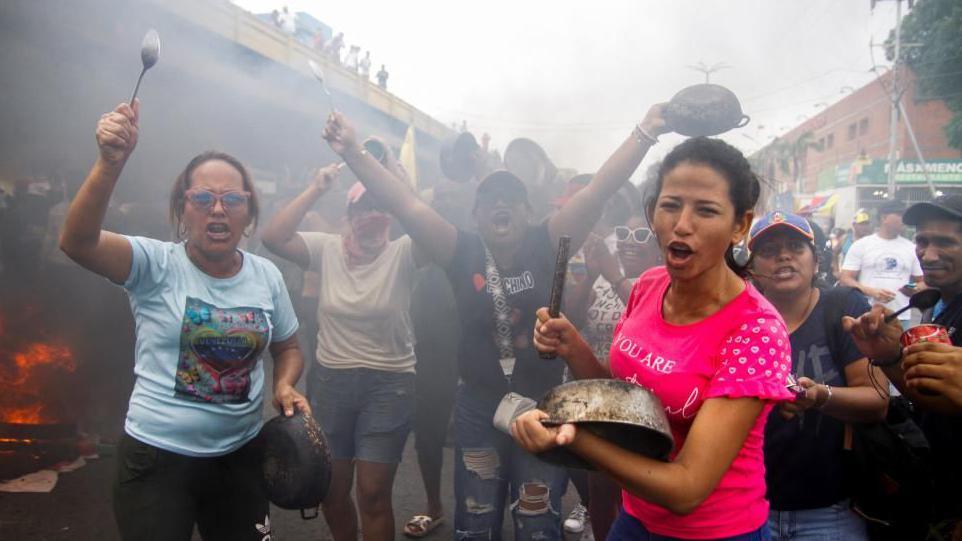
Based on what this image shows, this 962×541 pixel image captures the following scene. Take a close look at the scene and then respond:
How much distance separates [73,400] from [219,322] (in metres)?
3.45

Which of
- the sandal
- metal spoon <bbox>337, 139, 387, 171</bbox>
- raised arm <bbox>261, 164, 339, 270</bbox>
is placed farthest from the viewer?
the sandal

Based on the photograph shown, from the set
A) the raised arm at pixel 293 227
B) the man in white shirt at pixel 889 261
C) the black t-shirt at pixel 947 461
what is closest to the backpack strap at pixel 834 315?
the black t-shirt at pixel 947 461

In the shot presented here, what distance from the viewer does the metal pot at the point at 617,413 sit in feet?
4.81

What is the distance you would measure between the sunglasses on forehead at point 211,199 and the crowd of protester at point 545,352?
0.01 m

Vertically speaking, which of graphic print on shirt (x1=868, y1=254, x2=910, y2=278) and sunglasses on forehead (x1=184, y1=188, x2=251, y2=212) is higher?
sunglasses on forehead (x1=184, y1=188, x2=251, y2=212)

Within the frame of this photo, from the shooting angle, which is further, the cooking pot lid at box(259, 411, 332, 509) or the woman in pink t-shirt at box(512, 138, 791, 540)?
the cooking pot lid at box(259, 411, 332, 509)

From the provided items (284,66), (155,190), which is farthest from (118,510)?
(284,66)

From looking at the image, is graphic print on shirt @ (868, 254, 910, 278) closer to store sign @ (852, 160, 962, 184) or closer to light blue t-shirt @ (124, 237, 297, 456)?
light blue t-shirt @ (124, 237, 297, 456)

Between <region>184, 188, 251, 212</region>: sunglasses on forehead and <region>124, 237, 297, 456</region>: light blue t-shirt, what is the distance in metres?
0.20

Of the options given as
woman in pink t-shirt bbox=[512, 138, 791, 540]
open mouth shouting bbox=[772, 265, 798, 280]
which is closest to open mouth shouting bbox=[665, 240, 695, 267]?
woman in pink t-shirt bbox=[512, 138, 791, 540]

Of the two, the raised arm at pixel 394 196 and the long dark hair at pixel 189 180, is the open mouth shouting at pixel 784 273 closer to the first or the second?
the raised arm at pixel 394 196

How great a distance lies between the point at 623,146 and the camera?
3.09 metres

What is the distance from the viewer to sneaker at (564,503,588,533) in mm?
4172

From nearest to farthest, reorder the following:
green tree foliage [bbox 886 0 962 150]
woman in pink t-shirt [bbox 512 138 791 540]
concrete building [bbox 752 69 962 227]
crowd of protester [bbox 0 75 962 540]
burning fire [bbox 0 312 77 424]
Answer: woman in pink t-shirt [bbox 512 138 791 540]
crowd of protester [bbox 0 75 962 540]
burning fire [bbox 0 312 77 424]
green tree foliage [bbox 886 0 962 150]
concrete building [bbox 752 69 962 227]
